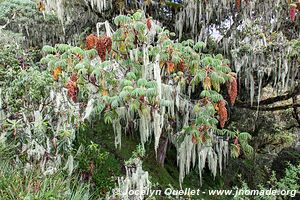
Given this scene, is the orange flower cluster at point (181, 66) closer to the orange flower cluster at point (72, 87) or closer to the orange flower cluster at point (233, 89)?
the orange flower cluster at point (233, 89)

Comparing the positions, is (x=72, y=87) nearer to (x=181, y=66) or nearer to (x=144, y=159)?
(x=181, y=66)

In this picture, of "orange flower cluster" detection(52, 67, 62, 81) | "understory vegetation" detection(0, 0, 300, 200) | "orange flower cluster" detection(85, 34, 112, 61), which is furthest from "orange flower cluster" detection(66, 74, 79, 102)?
"orange flower cluster" detection(85, 34, 112, 61)

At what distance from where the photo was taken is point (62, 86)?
14.5 ft

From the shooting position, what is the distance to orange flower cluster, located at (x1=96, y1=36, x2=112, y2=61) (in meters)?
4.27

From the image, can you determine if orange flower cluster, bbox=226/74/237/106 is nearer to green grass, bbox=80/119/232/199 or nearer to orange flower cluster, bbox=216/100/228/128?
orange flower cluster, bbox=216/100/228/128

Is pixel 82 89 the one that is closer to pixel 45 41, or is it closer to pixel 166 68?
pixel 166 68

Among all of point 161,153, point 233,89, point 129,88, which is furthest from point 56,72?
point 161,153

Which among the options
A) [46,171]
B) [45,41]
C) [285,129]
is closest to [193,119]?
[46,171]

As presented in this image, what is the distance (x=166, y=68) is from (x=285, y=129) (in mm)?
6390

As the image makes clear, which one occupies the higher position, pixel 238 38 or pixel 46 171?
pixel 238 38

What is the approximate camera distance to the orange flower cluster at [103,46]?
14.0 feet

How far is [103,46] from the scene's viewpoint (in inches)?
170

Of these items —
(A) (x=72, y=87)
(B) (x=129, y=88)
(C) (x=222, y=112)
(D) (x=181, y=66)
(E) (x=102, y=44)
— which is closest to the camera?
(B) (x=129, y=88)

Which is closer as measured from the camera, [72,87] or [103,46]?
[72,87]
